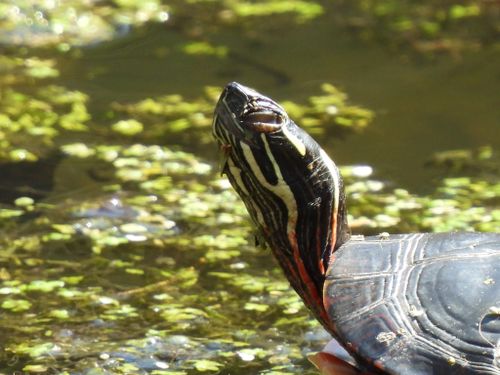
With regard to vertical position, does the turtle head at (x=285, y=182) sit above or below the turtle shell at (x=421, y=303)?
above

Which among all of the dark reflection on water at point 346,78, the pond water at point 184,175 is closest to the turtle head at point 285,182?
the pond water at point 184,175

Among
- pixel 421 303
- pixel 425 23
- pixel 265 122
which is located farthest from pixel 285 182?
pixel 425 23

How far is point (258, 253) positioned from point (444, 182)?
1.07 meters

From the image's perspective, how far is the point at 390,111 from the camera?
17.3 feet

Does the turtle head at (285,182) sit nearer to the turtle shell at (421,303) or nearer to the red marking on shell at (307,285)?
the red marking on shell at (307,285)

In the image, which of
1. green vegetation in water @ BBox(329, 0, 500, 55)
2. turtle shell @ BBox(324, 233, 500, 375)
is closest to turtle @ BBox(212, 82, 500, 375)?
turtle shell @ BBox(324, 233, 500, 375)

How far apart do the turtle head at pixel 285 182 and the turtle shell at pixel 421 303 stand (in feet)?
0.35

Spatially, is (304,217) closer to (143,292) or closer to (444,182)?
(143,292)

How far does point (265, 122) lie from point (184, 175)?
5.88ft

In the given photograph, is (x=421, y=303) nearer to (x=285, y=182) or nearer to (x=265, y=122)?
(x=285, y=182)

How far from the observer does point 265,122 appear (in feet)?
9.04

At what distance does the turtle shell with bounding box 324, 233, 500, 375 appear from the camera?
2.38 m

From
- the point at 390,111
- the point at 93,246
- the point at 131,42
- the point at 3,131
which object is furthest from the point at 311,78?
the point at 93,246

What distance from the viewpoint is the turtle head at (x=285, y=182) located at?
9.05 ft
